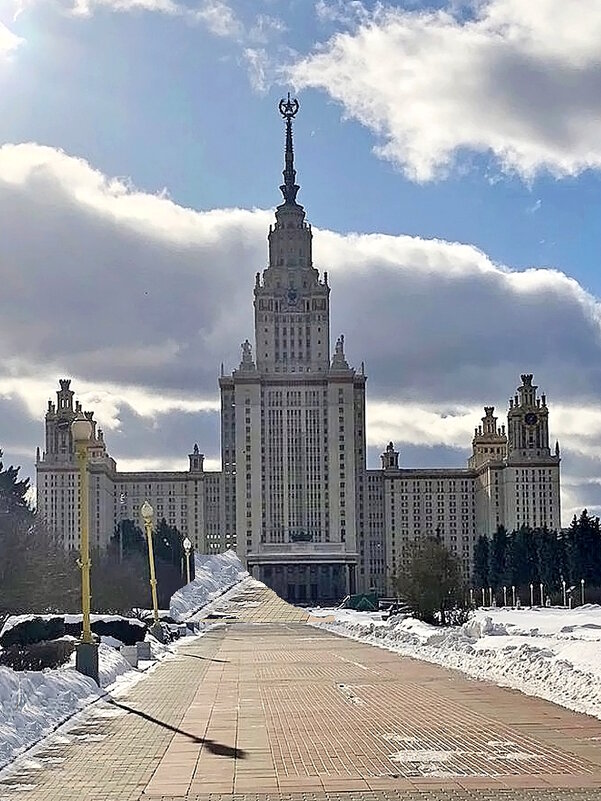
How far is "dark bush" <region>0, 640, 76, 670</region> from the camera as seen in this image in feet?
74.1

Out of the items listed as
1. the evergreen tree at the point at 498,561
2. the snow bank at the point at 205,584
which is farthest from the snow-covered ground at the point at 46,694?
the evergreen tree at the point at 498,561

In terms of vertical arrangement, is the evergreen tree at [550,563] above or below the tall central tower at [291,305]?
below

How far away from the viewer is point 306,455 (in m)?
166

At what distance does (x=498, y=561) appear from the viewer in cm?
11562

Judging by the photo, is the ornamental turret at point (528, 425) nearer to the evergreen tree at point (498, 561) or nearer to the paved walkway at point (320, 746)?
the evergreen tree at point (498, 561)

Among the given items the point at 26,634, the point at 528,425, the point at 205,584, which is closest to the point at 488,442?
the point at 528,425

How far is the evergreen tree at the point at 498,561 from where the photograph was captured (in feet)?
367

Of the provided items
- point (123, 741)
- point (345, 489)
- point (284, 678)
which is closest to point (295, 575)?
point (345, 489)

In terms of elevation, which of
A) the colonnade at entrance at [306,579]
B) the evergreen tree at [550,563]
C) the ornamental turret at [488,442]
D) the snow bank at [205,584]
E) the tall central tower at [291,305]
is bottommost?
the colonnade at entrance at [306,579]

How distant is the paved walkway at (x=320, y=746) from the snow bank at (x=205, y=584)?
4591 centimetres

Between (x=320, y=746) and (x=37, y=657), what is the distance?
10424 mm

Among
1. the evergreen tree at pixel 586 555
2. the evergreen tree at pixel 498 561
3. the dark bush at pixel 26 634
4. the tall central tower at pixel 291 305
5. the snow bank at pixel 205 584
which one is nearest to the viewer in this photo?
the dark bush at pixel 26 634

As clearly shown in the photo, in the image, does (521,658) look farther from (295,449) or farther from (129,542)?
(295,449)

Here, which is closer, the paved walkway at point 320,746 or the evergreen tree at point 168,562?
the paved walkway at point 320,746
